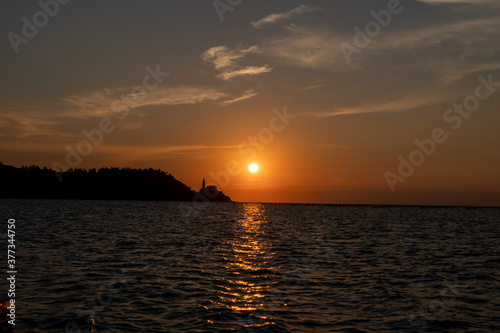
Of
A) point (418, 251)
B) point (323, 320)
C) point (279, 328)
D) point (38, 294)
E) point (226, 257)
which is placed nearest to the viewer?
point (279, 328)

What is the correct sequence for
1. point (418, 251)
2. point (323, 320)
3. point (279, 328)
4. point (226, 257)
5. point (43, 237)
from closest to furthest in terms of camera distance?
point (279, 328) < point (323, 320) < point (226, 257) < point (418, 251) < point (43, 237)

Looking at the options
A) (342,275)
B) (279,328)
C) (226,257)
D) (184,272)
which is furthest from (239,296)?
(226,257)

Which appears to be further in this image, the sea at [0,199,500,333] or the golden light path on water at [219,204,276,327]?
the golden light path on water at [219,204,276,327]

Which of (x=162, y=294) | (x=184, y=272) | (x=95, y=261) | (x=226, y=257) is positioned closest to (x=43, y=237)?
→ (x=95, y=261)

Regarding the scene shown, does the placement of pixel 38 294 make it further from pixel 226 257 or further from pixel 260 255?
pixel 260 255

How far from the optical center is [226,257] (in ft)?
140

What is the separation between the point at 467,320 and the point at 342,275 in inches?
460

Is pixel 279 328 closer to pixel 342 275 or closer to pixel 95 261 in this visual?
pixel 342 275

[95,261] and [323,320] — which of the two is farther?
[95,261]

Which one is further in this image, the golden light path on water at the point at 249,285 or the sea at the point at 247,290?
the golden light path on water at the point at 249,285

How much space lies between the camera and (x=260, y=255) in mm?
45188

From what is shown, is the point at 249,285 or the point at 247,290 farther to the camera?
the point at 249,285

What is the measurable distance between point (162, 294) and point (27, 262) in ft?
49.1

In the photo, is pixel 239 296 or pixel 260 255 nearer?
pixel 239 296
